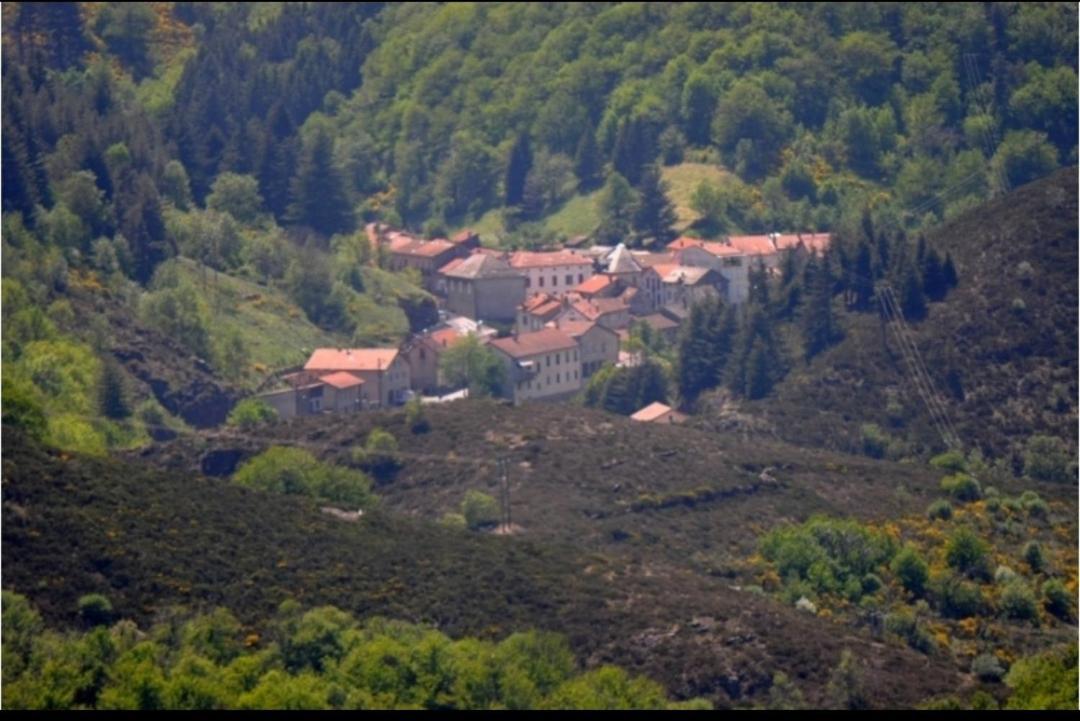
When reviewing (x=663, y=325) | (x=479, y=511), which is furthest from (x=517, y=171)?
(x=479, y=511)

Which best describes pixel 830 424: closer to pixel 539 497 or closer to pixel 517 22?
pixel 539 497

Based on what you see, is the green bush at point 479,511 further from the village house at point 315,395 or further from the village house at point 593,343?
the village house at point 593,343

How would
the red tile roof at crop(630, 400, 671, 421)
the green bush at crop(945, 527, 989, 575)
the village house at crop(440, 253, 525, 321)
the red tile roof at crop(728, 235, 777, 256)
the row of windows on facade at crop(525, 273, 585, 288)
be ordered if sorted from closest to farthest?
1. the green bush at crop(945, 527, 989, 575)
2. the red tile roof at crop(630, 400, 671, 421)
3. the village house at crop(440, 253, 525, 321)
4. the row of windows on facade at crop(525, 273, 585, 288)
5. the red tile roof at crop(728, 235, 777, 256)

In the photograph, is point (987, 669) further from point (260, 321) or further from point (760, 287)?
point (260, 321)

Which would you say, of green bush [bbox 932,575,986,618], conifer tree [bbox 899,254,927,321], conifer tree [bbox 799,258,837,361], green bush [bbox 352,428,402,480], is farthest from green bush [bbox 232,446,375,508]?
conifer tree [bbox 899,254,927,321]

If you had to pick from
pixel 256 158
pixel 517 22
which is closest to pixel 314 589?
pixel 256 158

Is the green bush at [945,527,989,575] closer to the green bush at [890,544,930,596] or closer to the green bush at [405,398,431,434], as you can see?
the green bush at [890,544,930,596]
